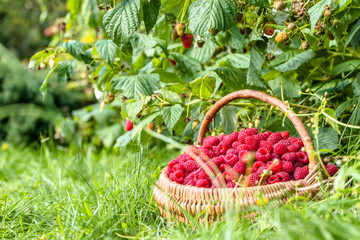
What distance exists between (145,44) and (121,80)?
0.21m

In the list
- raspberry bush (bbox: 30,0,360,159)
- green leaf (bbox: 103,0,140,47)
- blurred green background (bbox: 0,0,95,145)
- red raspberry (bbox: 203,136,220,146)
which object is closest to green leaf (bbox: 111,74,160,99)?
raspberry bush (bbox: 30,0,360,159)

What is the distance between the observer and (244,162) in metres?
1.15

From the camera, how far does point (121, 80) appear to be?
1.55m

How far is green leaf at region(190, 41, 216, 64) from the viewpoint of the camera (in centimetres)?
175

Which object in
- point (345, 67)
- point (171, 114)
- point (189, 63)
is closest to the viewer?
point (171, 114)

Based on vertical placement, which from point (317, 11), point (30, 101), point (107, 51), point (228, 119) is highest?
point (317, 11)

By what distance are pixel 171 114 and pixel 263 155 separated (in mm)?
429

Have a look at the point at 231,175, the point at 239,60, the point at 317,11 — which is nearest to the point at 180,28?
the point at 239,60

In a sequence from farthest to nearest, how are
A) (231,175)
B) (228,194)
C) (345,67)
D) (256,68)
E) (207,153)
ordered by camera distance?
(345,67) → (256,68) → (207,153) → (231,175) → (228,194)

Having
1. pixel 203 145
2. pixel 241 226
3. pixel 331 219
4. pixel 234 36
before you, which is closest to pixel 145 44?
pixel 234 36

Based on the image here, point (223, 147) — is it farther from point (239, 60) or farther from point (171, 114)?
point (239, 60)

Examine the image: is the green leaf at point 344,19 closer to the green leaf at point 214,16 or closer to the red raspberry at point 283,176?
the green leaf at point 214,16

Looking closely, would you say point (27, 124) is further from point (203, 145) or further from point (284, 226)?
point (284, 226)

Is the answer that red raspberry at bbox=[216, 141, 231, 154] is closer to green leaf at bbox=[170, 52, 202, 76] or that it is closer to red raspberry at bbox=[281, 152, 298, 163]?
red raspberry at bbox=[281, 152, 298, 163]
